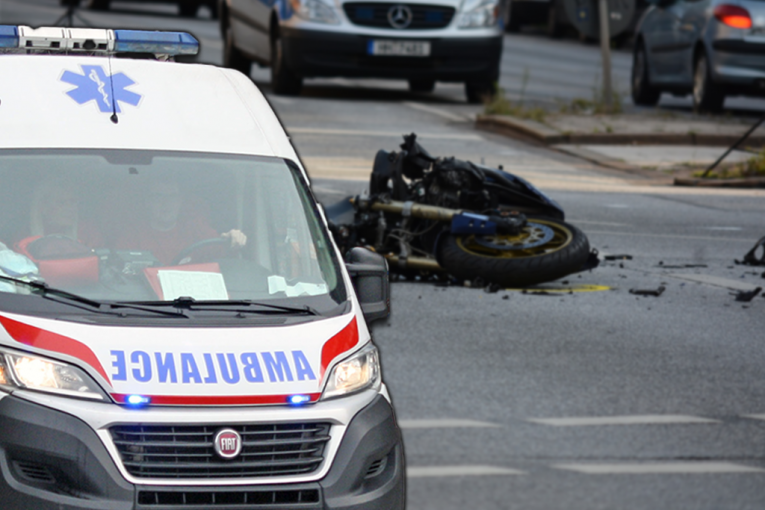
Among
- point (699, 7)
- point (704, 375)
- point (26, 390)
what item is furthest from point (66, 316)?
point (699, 7)

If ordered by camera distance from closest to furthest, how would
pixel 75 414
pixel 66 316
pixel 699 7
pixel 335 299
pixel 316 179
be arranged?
pixel 75 414
pixel 66 316
pixel 335 299
pixel 316 179
pixel 699 7

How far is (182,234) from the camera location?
205 inches

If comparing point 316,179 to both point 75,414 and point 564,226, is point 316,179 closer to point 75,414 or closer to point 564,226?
point 564,226

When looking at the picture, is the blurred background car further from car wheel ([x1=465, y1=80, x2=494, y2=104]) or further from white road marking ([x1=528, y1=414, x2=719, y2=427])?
white road marking ([x1=528, y1=414, x2=719, y2=427])

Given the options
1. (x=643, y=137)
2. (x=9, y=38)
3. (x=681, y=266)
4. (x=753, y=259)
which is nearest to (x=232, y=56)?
(x=643, y=137)

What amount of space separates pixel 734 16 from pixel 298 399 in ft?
48.9

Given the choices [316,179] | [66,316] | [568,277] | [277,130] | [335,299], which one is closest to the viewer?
[66,316]

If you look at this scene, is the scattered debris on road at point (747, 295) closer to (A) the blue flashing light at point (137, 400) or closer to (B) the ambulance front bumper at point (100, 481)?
(B) the ambulance front bumper at point (100, 481)

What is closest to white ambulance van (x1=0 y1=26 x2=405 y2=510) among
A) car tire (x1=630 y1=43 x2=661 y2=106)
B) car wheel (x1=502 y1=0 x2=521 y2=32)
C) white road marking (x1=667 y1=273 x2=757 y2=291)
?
white road marking (x1=667 y1=273 x2=757 y2=291)

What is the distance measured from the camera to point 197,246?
516 centimetres

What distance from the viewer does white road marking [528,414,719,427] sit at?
641 centimetres

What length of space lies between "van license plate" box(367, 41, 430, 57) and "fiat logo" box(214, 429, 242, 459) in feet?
50.9

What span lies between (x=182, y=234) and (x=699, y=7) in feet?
50.0

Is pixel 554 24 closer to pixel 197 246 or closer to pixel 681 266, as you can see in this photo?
pixel 681 266
